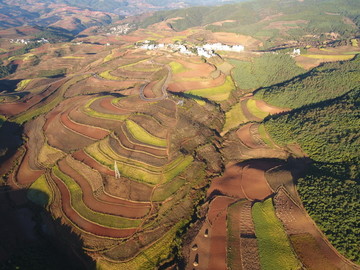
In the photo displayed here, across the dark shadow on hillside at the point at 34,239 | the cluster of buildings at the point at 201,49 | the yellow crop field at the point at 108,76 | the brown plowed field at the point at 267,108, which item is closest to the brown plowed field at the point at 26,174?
the dark shadow on hillside at the point at 34,239

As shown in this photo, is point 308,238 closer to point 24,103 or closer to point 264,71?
point 264,71

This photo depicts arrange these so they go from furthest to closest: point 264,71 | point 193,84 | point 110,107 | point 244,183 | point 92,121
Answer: point 264,71
point 193,84
point 110,107
point 92,121
point 244,183

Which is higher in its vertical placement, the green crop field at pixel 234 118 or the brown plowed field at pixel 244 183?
the green crop field at pixel 234 118

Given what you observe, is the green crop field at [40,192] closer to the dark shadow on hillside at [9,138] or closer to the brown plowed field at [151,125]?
the dark shadow on hillside at [9,138]

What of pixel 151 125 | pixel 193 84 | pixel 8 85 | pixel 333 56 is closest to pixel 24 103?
pixel 8 85

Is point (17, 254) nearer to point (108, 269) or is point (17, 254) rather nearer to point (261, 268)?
point (108, 269)

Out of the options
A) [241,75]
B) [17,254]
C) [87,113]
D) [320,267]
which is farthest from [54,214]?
[241,75]

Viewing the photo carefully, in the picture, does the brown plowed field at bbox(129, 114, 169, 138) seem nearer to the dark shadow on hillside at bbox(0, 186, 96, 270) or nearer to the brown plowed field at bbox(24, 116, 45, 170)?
the brown plowed field at bbox(24, 116, 45, 170)
